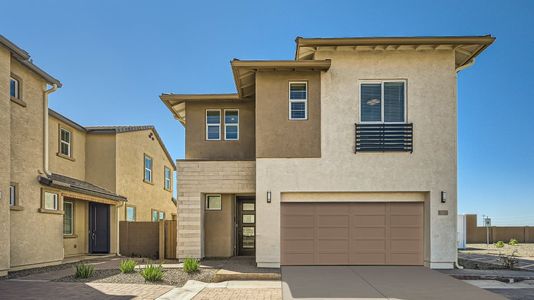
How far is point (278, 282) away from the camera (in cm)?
1100

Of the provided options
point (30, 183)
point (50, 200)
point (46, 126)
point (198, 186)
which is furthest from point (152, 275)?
point (46, 126)

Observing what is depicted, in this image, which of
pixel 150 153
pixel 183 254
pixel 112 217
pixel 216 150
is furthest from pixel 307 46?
pixel 150 153

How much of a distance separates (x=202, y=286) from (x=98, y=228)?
995cm

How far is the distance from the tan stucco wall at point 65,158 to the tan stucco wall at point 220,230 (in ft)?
21.7

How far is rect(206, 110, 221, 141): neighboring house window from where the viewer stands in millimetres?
15516

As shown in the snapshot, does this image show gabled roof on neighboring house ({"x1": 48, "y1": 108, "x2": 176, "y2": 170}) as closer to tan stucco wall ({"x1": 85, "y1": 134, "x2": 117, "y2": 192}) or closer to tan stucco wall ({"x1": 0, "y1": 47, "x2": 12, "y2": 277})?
tan stucco wall ({"x1": 85, "y1": 134, "x2": 117, "y2": 192})

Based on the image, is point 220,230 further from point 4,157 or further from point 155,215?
point 155,215

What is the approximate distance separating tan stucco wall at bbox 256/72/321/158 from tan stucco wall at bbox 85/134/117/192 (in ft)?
30.3

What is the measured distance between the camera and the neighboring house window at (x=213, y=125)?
50.9 ft

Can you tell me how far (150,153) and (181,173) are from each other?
10.3 meters

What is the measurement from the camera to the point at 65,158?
17.6 m

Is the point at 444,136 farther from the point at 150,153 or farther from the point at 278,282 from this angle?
the point at 150,153

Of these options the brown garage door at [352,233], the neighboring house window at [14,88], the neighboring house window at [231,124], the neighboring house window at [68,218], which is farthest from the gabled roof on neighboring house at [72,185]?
the brown garage door at [352,233]

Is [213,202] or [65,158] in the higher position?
[65,158]
